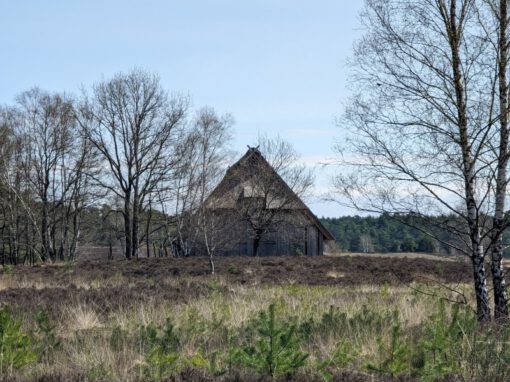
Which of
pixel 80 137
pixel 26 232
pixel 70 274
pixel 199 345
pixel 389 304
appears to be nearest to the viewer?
pixel 199 345

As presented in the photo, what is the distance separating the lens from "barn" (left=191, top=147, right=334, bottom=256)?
40.8 meters

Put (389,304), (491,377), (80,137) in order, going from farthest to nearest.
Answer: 1. (80,137)
2. (389,304)
3. (491,377)

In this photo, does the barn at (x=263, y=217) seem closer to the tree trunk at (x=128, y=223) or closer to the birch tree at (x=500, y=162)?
the tree trunk at (x=128, y=223)

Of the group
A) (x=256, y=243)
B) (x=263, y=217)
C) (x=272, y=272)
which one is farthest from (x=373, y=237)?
(x=272, y=272)

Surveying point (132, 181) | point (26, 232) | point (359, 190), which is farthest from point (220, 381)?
point (26, 232)

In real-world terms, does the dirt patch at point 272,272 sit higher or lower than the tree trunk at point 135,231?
lower

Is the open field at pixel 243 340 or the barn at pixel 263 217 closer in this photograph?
the open field at pixel 243 340

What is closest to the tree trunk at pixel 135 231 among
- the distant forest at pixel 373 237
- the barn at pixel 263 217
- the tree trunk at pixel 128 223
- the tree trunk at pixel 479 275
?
the tree trunk at pixel 128 223

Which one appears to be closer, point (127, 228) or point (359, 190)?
point (359, 190)

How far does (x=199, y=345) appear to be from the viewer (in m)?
7.12

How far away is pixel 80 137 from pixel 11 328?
41214 millimetres

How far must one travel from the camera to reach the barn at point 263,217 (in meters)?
40.8

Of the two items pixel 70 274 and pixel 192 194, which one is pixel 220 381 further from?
pixel 192 194

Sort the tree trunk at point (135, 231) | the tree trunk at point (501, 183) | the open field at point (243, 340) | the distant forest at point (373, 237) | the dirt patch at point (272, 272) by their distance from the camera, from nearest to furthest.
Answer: the open field at point (243, 340) → the tree trunk at point (501, 183) → the dirt patch at point (272, 272) → the tree trunk at point (135, 231) → the distant forest at point (373, 237)
